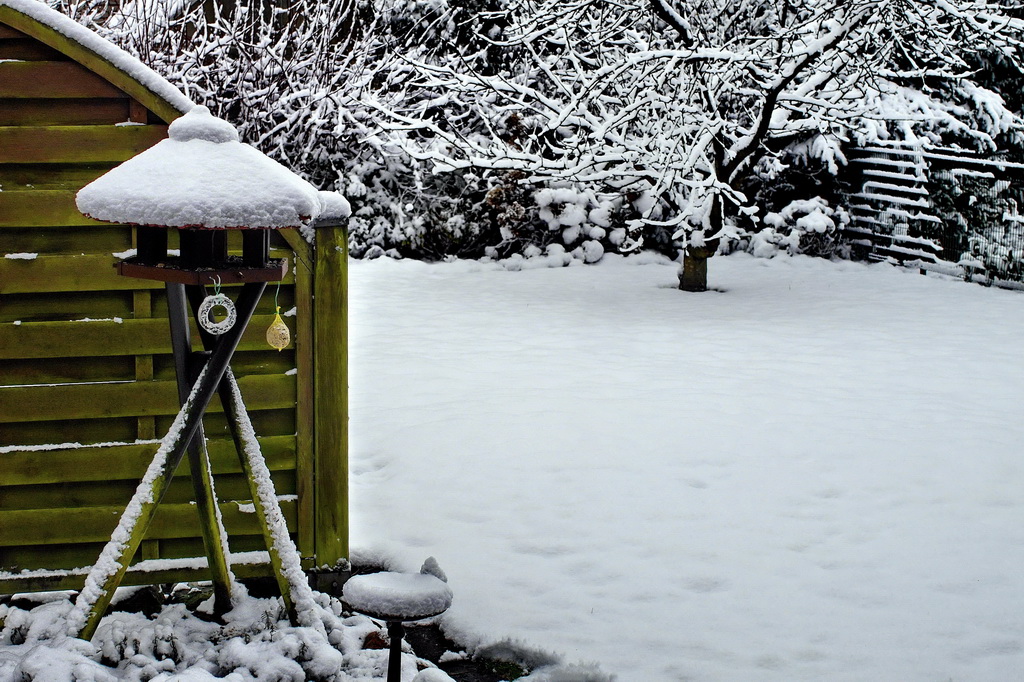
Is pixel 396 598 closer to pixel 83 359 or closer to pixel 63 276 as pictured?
pixel 83 359

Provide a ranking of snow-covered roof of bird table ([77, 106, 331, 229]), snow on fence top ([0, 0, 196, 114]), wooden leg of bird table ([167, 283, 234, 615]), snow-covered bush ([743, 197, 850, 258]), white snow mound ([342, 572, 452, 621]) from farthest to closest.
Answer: snow-covered bush ([743, 197, 850, 258]) < snow on fence top ([0, 0, 196, 114]) < wooden leg of bird table ([167, 283, 234, 615]) < snow-covered roof of bird table ([77, 106, 331, 229]) < white snow mound ([342, 572, 452, 621])

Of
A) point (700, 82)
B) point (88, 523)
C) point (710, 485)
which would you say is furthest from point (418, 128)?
point (88, 523)

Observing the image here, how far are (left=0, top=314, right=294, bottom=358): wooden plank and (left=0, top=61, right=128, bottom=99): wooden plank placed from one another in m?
0.67

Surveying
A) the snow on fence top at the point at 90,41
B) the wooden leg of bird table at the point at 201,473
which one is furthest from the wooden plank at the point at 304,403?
the snow on fence top at the point at 90,41

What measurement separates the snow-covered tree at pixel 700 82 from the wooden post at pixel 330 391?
236 inches

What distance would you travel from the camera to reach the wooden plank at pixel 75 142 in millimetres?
3012

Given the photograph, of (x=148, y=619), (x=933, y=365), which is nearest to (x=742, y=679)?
(x=148, y=619)

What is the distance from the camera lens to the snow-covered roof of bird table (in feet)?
8.00

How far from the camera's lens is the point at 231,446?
3.20m

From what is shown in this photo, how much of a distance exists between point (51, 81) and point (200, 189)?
0.88 m

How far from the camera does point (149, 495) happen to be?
107 inches

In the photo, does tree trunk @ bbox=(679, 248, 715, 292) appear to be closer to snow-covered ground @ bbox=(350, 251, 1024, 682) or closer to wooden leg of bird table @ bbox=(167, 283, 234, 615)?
snow-covered ground @ bbox=(350, 251, 1024, 682)

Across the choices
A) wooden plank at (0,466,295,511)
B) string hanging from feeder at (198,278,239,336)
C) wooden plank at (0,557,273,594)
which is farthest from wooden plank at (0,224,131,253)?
wooden plank at (0,557,273,594)

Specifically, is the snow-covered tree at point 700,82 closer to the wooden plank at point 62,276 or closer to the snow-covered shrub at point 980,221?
the snow-covered shrub at point 980,221
